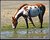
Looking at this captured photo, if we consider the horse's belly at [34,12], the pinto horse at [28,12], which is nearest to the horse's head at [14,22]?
the pinto horse at [28,12]

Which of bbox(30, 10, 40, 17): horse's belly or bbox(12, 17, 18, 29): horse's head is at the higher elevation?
bbox(30, 10, 40, 17): horse's belly

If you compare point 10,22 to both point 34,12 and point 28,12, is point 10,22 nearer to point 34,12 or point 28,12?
point 28,12

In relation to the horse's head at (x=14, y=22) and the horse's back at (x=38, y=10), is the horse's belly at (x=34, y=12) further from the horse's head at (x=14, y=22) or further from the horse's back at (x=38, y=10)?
the horse's head at (x=14, y=22)

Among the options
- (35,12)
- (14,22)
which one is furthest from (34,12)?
(14,22)

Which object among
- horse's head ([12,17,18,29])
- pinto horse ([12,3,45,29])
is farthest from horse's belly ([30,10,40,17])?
horse's head ([12,17,18,29])

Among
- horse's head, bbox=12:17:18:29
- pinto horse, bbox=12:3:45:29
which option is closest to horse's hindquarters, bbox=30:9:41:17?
pinto horse, bbox=12:3:45:29

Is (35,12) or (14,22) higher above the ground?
(35,12)

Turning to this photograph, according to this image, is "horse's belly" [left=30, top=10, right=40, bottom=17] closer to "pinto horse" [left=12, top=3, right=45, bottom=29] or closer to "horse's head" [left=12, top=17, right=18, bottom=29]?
"pinto horse" [left=12, top=3, right=45, bottom=29]

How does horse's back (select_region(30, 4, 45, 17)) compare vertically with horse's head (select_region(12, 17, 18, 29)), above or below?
above

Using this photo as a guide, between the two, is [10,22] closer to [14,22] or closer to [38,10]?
[14,22]

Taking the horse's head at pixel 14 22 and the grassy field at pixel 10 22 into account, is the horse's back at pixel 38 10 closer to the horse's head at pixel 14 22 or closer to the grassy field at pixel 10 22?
the grassy field at pixel 10 22

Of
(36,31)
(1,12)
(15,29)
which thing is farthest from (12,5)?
(36,31)

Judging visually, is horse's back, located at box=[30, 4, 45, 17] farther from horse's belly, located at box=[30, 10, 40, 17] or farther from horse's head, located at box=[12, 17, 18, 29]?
horse's head, located at box=[12, 17, 18, 29]

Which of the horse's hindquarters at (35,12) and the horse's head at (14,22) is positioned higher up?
the horse's hindquarters at (35,12)
